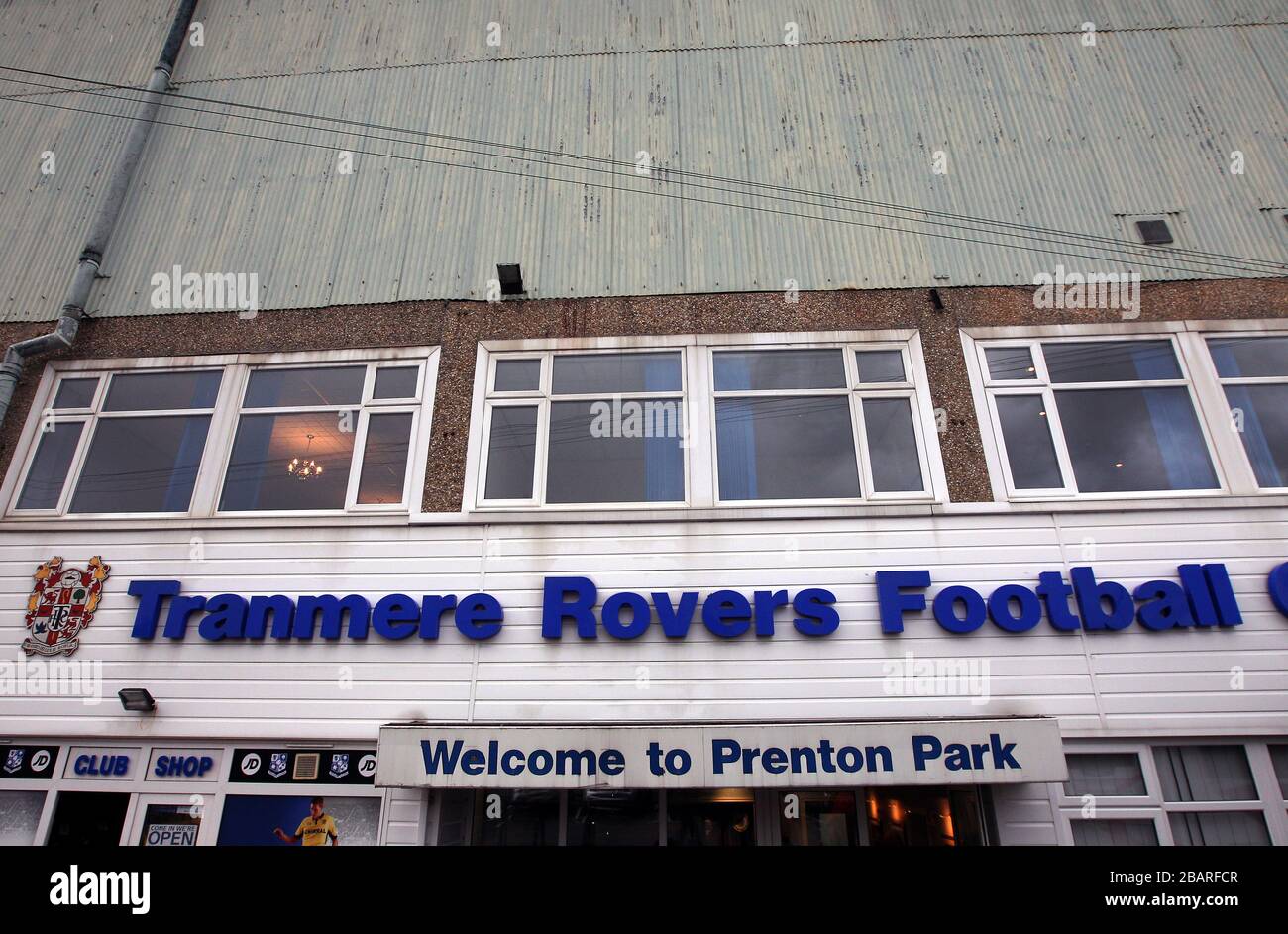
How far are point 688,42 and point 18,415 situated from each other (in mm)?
10194

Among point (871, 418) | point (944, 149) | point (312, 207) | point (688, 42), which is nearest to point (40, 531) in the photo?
point (312, 207)

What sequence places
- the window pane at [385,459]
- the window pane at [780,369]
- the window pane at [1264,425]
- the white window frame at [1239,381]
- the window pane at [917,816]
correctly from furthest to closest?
the window pane at [780,369] → the window pane at [385,459] → the window pane at [1264,425] → the white window frame at [1239,381] → the window pane at [917,816]

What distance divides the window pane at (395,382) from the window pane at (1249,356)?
30.5ft

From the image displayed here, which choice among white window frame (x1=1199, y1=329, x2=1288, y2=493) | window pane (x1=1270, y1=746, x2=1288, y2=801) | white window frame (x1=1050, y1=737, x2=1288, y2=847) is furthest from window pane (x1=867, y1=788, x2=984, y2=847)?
white window frame (x1=1199, y1=329, x2=1288, y2=493)

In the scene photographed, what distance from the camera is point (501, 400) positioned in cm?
779

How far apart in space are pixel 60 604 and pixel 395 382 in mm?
4234

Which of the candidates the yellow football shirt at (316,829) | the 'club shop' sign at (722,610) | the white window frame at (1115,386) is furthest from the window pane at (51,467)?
the white window frame at (1115,386)

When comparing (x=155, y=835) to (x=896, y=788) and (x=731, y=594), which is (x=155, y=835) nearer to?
(x=731, y=594)

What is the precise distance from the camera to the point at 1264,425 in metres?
7.31

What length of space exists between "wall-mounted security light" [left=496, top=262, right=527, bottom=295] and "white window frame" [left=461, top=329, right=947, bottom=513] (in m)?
0.70

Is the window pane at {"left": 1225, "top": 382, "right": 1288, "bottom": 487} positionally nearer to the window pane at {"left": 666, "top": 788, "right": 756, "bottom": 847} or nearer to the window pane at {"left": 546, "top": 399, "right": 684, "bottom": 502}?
the window pane at {"left": 546, "top": 399, "right": 684, "bottom": 502}

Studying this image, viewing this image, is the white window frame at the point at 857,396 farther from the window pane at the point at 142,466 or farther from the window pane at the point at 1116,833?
the window pane at the point at 142,466

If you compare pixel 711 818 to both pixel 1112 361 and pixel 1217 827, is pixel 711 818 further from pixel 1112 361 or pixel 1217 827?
pixel 1112 361

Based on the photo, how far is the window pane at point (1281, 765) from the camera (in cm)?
612
